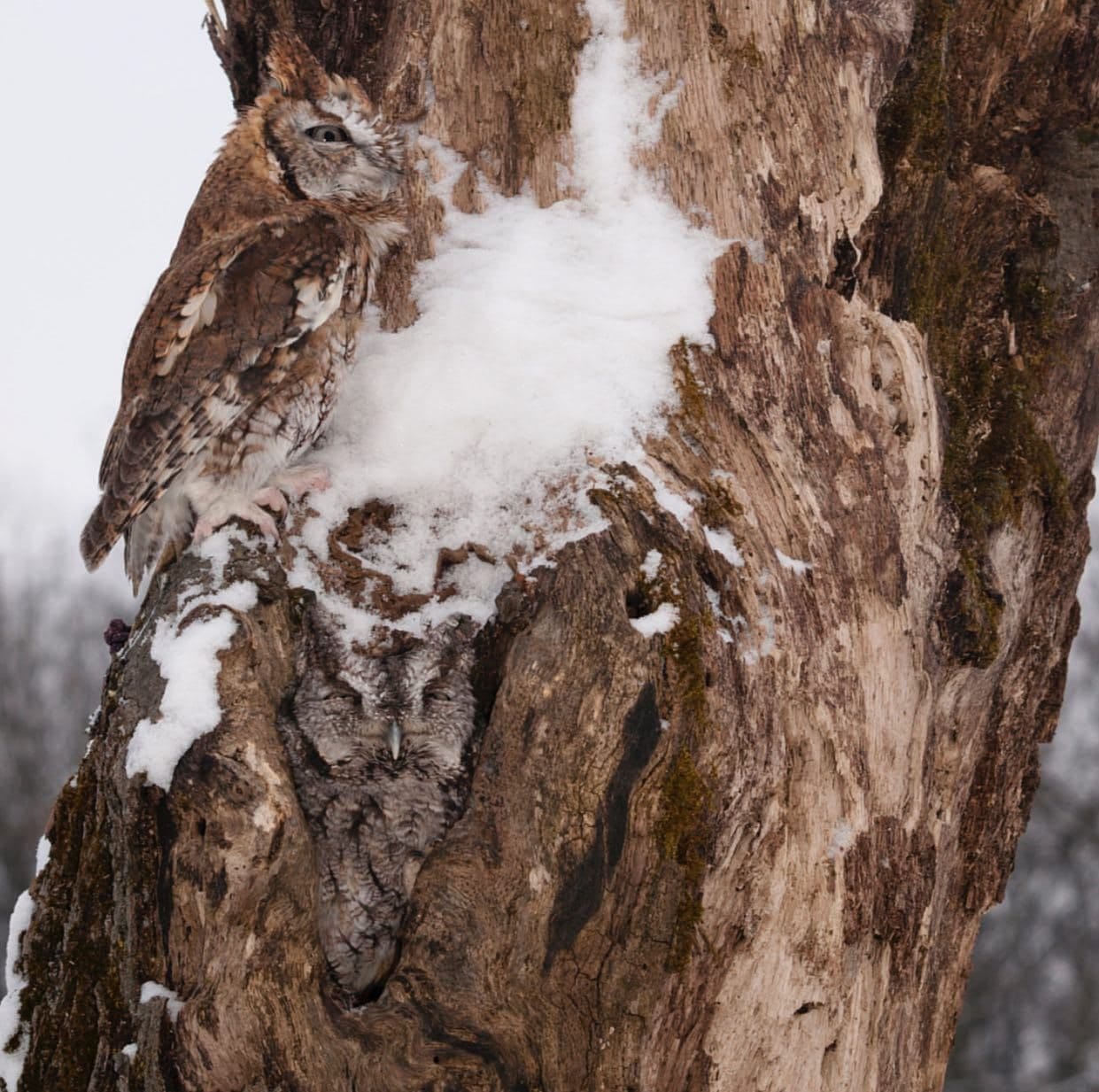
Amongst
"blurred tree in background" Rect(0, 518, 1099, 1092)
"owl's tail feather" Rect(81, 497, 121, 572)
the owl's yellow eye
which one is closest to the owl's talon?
"owl's tail feather" Rect(81, 497, 121, 572)

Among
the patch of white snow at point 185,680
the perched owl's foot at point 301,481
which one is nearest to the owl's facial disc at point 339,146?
the perched owl's foot at point 301,481

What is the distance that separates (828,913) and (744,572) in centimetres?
70

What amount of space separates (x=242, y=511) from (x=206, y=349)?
0.36m

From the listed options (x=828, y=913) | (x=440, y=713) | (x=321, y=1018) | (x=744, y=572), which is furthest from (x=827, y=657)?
(x=321, y=1018)

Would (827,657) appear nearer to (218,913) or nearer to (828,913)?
(828,913)

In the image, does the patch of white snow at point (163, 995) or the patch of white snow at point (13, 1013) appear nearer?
the patch of white snow at point (163, 995)

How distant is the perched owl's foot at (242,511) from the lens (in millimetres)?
2439

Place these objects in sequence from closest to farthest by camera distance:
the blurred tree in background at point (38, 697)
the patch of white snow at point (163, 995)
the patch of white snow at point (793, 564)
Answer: the patch of white snow at point (163, 995) → the patch of white snow at point (793, 564) → the blurred tree in background at point (38, 697)

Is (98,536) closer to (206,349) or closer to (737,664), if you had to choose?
(206,349)

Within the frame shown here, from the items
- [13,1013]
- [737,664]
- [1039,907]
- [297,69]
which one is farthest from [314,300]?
[1039,907]

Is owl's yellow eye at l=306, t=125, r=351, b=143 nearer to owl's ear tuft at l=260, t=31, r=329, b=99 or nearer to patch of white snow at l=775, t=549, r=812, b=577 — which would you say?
owl's ear tuft at l=260, t=31, r=329, b=99

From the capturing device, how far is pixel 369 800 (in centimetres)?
227

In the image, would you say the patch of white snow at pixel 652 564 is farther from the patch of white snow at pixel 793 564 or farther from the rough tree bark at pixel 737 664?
the patch of white snow at pixel 793 564

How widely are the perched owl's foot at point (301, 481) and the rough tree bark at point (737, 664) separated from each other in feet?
0.37
